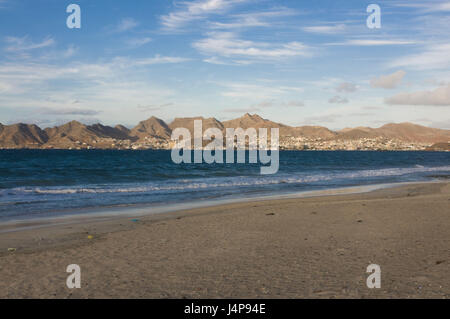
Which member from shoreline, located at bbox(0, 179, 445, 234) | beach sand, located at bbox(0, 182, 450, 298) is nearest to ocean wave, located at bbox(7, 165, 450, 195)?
shoreline, located at bbox(0, 179, 445, 234)

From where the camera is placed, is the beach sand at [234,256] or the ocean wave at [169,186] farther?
the ocean wave at [169,186]

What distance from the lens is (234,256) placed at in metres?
9.39

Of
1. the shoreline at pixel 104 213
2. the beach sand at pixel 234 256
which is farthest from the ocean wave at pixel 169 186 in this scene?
the beach sand at pixel 234 256

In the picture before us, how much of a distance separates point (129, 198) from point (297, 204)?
32.2 feet

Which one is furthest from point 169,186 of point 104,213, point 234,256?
point 234,256

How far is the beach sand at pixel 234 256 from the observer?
7.03 m

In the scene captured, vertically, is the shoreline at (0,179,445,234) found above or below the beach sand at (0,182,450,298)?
below

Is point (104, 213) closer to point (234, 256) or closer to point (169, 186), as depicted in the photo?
point (234, 256)

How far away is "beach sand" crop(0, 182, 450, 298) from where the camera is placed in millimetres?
7031

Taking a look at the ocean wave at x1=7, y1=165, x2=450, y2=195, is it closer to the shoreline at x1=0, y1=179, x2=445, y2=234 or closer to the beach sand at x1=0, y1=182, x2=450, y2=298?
the shoreline at x1=0, y1=179, x2=445, y2=234

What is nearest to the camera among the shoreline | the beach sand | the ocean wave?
the beach sand

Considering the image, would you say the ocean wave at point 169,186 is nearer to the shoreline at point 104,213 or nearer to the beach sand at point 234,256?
the shoreline at point 104,213
